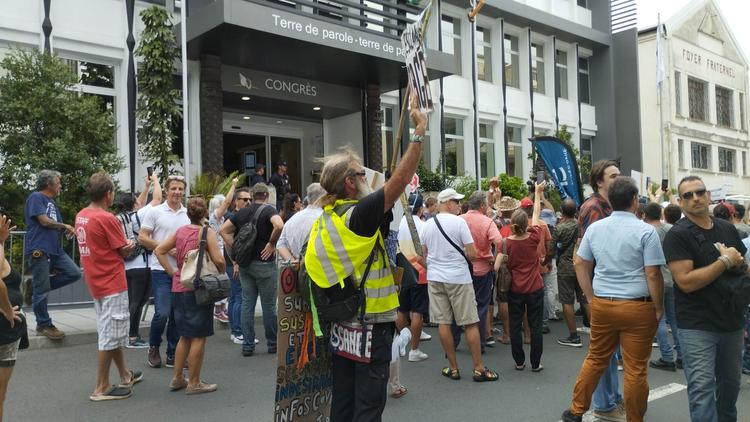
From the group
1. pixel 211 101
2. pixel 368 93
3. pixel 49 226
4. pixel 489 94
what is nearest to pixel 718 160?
pixel 489 94

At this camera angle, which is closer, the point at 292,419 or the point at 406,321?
the point at 292,419

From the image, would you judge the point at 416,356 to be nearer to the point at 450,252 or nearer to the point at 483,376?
the point at 483,376

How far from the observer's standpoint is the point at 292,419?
338 centimetres

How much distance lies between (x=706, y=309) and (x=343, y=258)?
2.41 meters

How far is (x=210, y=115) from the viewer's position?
557 inches

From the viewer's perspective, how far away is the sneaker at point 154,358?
6383mm

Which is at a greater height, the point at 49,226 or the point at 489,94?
the point at 489,94

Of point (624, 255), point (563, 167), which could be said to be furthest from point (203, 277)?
point (563, 167)

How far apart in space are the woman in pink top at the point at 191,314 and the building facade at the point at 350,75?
7520 millimetres

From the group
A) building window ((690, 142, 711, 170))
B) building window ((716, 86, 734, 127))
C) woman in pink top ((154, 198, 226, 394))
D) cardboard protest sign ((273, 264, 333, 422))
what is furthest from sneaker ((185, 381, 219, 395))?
building window ((716, 86, 734, 127))

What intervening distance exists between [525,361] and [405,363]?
4.55 feet

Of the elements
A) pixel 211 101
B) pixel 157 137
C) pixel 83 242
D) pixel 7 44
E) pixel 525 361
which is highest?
pixel 7 44

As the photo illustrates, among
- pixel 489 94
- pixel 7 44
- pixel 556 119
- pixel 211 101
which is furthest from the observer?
pixel 556 119

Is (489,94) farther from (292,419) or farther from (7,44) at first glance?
(292,419)
